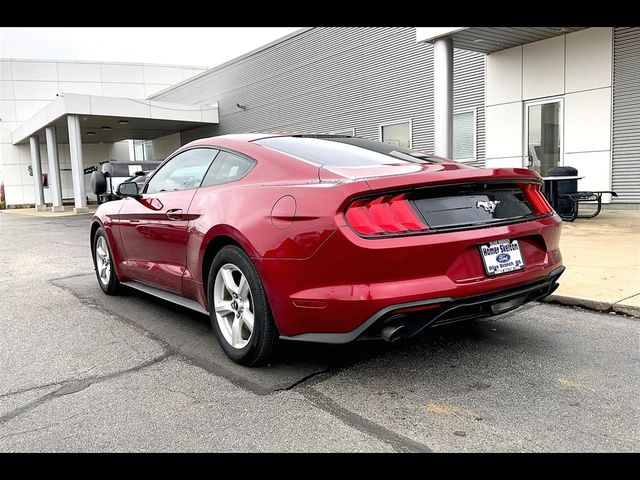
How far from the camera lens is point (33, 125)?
28.6m

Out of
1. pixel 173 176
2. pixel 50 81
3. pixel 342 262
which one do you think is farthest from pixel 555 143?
pixel 50 81

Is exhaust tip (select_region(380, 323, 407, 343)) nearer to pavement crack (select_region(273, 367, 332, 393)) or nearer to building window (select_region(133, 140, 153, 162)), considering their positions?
pavement crack (select_region(273, 367, 332, 393))

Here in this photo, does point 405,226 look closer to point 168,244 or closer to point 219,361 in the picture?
point 219,361

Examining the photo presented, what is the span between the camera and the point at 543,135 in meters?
12.8

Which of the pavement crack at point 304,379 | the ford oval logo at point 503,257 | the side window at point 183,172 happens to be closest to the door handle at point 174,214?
the side window at point 183,172

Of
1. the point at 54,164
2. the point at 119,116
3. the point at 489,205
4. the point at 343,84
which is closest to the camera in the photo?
the point at 489,205

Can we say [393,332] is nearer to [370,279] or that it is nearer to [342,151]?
[370,279]

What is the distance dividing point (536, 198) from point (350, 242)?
148cm

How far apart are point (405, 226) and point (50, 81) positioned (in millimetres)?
39927

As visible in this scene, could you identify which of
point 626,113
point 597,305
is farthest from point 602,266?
point 626,113

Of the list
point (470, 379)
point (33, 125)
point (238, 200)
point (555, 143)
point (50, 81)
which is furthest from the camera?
point (50, 81)

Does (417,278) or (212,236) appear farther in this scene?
(212,236)

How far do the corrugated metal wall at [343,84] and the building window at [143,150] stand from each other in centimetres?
1229

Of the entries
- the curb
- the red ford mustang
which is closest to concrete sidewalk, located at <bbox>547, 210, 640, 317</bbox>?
the curb
